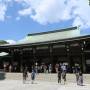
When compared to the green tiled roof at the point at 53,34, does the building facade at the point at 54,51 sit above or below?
below

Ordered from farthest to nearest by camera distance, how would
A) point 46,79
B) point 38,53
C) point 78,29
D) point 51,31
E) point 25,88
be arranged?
1. point 51,31
2. point 78,29
3. point 38,53
4. point 46,79
5. point 25,88

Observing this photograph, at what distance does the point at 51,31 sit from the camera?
4684 cm

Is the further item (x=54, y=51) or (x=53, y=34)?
(x=53, y=34)

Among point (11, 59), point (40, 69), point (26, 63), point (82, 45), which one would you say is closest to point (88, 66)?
point (82, 45)

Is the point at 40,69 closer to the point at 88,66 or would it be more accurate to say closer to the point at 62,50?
the point at 62,50

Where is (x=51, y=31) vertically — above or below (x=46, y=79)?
above

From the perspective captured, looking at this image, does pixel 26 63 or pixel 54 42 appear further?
pixel 26 63

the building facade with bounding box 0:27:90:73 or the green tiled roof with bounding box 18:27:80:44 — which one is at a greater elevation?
the green tiled roof with bounding box 18:27:80:44

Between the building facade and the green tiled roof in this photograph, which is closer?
the building facade

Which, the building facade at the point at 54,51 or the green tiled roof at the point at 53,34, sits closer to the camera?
the building facade at the point at 54,51

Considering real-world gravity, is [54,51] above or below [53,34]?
below

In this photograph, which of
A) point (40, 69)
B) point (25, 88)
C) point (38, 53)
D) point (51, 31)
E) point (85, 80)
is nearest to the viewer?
point (25, 88)

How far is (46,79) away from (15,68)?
10.9 meters

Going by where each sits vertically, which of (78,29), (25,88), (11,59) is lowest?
(25,88)
